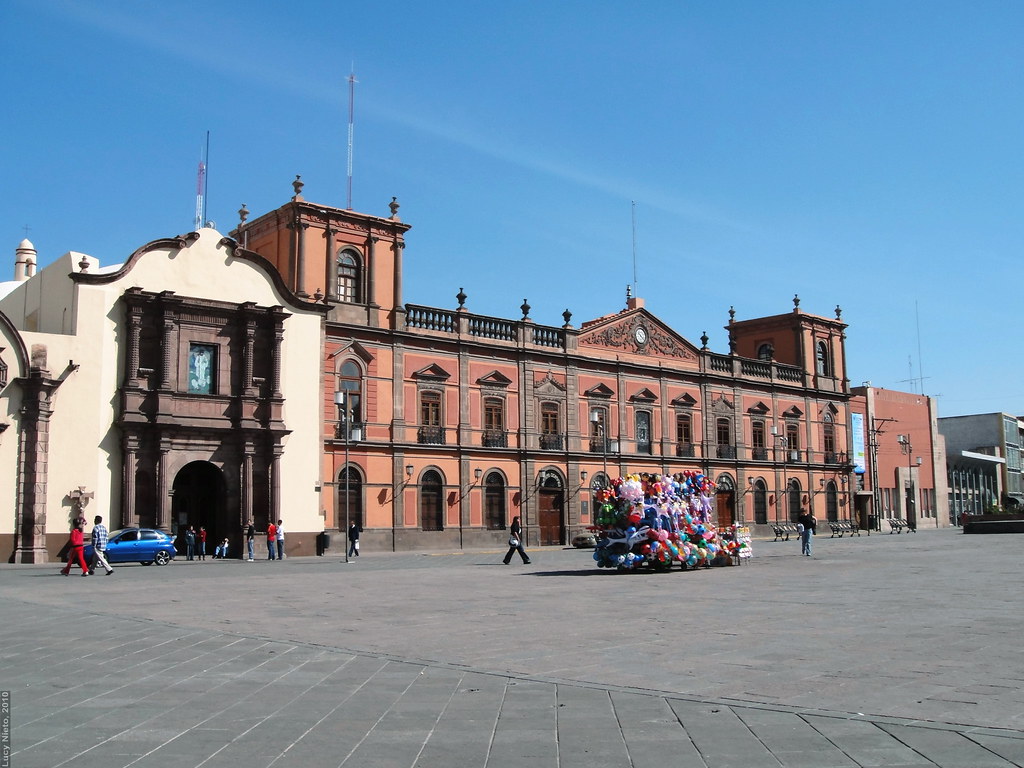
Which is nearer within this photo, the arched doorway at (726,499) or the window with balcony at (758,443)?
the arched doorway at (726,499)

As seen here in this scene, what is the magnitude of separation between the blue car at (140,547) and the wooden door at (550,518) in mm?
18449

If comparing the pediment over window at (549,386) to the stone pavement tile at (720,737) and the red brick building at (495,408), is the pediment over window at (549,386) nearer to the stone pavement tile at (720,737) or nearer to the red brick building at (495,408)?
the red brick building at (495,408)

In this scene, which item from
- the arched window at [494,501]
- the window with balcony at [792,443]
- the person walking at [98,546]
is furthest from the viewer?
the window with balcony at [792,443]

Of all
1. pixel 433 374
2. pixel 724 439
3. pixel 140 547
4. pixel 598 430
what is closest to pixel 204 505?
pixel 140 547

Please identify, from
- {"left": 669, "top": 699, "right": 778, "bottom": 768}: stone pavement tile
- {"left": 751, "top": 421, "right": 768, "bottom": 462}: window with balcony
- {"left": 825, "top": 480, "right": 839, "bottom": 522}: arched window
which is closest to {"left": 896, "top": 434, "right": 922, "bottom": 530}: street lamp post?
{"left": 825, "top": 480, "right": 839, "bottom": 522}: arched window

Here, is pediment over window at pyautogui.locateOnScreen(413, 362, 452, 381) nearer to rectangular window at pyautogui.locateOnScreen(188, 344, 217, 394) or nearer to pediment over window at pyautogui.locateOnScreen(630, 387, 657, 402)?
rectangular window at pyautogui.locateOnScreen(188, 344, 217, 394)

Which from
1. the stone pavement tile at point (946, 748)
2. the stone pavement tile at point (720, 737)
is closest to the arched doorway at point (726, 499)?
the stone pavement tile at point (720, 737)

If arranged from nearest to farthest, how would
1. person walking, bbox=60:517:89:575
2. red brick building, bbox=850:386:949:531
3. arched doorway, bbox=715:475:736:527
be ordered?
person walking, bbox=60:517:89:575 → arched doorway, bbox=715:475:736:527 → red brick building, bbox=850:386:949:531

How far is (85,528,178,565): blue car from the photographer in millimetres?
30453

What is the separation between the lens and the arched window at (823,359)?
62.1 meters

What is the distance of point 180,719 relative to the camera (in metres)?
6.95

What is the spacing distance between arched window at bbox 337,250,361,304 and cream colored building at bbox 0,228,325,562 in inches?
93.2

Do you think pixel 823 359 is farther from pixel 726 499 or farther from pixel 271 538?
pixel 271 538

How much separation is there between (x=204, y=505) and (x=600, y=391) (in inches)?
787
